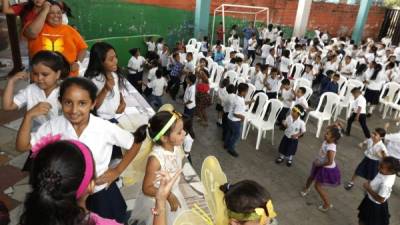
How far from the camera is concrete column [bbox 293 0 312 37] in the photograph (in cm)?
1344

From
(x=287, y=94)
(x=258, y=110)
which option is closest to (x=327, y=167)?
(x=258, y=110)

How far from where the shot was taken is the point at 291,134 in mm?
5012

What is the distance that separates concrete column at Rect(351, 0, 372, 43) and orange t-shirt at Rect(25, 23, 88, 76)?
15.5 metres

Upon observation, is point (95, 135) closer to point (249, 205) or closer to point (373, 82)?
point (249, 205)

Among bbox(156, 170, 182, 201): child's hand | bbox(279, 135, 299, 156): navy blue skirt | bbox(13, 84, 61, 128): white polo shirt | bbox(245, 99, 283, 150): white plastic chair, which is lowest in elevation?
bbox(279, 135, 299, 156): navy blue skirt

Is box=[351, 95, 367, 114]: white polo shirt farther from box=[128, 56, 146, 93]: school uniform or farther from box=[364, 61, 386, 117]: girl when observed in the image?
box=[128, 56, 146, 93]: school uniform

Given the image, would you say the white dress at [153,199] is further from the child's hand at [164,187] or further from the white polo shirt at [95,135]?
the child's hand at [164,187]

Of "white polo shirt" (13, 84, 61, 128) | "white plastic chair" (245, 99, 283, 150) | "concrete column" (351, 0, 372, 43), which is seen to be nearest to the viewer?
"white polo shirt" (13, 84, 61, 128)

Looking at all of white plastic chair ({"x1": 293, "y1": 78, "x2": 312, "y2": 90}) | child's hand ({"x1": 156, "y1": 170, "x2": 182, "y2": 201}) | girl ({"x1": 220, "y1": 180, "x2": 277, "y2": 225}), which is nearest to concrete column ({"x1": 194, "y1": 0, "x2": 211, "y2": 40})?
white plastic chair ({"x1": 293, "y1": 78, "x2": 312, "y2": 90})

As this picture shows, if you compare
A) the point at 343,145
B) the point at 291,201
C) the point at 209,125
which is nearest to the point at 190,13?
the point at 209,125

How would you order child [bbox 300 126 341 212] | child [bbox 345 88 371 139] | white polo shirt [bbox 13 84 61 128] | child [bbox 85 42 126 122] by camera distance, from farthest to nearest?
child [bbox 345 88 371 139] < child [bbox 300 126 341 212] < child [bbox 85 42 126 122] < white polo shirt [bbox 13 84 61 128]

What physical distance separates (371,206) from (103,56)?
321cm

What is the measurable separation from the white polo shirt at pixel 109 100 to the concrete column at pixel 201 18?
9008 millimetres

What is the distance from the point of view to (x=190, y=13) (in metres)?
11.5
